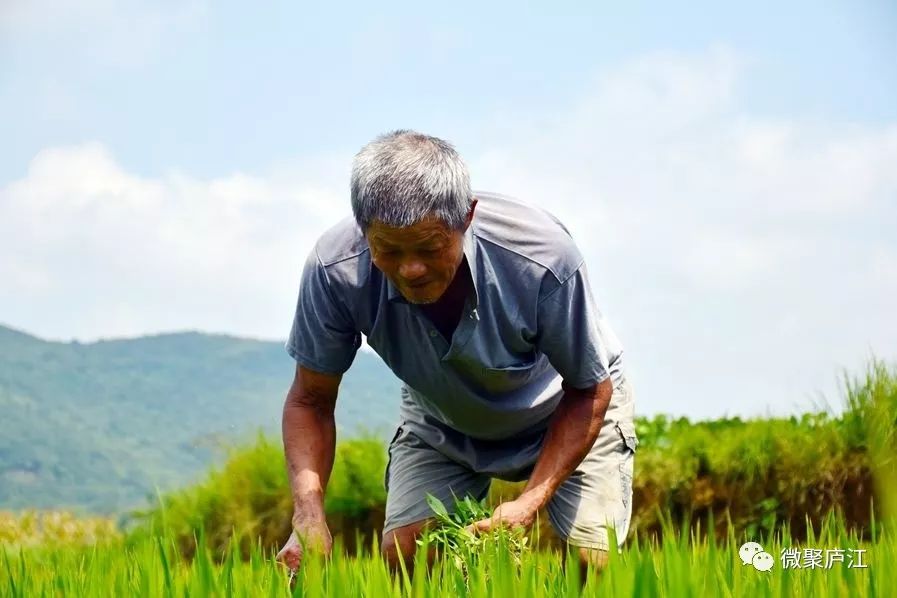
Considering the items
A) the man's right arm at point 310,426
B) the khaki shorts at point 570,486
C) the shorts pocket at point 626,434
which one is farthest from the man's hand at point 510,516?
the shorts pocket at point 626,434

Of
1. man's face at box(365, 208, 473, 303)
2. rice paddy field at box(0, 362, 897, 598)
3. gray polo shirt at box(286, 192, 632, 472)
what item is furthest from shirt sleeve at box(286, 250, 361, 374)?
rice paddy field at box(0, 362, 897, 598)

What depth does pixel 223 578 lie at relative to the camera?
2.36 meters

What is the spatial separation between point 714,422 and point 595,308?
398 cm

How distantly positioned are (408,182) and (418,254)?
0.57 feet

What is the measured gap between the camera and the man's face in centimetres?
261

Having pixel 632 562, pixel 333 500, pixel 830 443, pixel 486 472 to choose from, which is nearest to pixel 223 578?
pixel 632 562

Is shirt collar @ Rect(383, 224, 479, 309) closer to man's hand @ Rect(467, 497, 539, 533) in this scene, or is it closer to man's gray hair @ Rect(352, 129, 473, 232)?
man's gray hair @ Rect(352, 129, 473, 232)

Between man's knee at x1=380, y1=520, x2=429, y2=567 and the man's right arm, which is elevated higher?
the man's right arm

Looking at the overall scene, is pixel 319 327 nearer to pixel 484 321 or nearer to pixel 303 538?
pixel 484 321

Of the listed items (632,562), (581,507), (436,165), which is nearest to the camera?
(632,562)

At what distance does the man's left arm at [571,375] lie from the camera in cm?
302

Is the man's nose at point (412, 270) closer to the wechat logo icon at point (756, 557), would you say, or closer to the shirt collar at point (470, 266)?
the shirt collar at point (470, 266)

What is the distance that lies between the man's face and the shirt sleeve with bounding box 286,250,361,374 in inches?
16.4

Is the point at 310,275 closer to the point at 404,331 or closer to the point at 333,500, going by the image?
the point at 404,331
